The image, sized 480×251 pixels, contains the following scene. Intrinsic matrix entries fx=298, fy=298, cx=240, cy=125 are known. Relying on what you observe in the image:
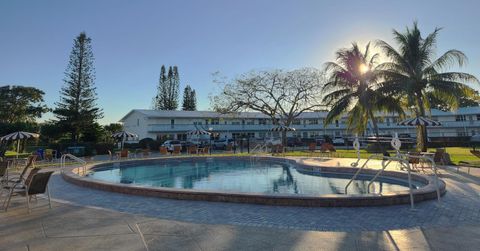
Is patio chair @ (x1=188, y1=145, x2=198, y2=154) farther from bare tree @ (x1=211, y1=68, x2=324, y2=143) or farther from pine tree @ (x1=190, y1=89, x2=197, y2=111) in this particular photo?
pine tree @ (x1=190, y1=89, x2=197, y2=111)

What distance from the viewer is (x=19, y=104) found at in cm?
4497

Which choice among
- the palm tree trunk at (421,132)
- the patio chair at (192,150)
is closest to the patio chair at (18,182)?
the patio chair at (192,150)

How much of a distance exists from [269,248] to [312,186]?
6.69 m

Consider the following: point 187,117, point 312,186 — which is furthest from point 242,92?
point 312,186

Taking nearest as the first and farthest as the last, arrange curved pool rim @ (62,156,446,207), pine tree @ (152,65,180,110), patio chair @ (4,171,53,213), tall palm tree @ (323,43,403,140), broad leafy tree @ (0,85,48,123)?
1. patio chair @ (4,171,53,213)
2. curved pool rim @ (62,156,446,207)
3. tall palm tree @ (323,43,403,140)
4. broad leafy tree @ (0,85,48,123)
5. pine tree @ (152,65,180,110)

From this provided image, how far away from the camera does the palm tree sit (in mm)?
19719

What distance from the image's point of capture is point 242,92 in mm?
37281

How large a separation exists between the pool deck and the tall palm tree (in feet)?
54.5

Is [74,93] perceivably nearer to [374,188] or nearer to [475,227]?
[374,188]

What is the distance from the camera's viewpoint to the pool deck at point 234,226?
13.8 ft

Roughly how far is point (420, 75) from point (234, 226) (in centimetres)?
2082

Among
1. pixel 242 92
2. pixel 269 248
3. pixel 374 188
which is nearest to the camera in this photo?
pixel 269 248

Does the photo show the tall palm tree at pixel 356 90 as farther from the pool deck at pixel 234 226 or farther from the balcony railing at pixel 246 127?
the balcony railing at pixel 246 127

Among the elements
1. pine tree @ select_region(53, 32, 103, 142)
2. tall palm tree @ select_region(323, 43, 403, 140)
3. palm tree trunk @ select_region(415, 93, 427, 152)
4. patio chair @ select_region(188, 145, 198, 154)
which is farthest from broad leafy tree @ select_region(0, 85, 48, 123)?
palm tree trunk @ select_region(415, 93, 427, 152)
